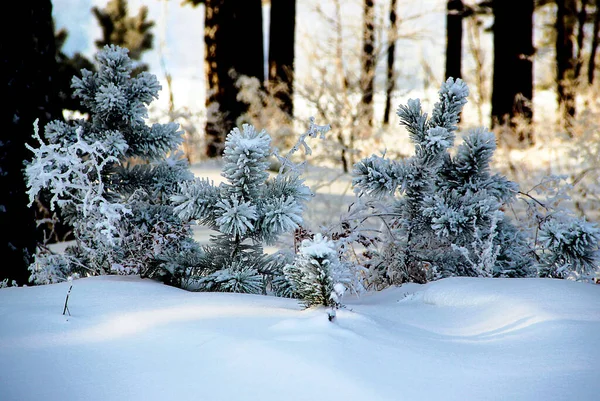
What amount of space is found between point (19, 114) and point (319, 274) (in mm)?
2140

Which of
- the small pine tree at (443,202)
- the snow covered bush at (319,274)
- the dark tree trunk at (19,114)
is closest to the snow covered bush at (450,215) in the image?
the small pine tree at (443,202)

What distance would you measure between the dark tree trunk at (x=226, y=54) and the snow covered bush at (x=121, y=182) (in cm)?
631

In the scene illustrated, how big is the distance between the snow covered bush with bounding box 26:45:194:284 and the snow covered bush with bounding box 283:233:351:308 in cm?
83

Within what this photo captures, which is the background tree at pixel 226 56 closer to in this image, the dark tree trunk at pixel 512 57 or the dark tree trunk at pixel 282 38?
the dark tree trunk at pixel 282 38

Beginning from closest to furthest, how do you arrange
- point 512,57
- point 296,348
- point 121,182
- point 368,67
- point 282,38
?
point 296,348 → point 121,182 → point 282,38 → point 512,57 → point 368,67

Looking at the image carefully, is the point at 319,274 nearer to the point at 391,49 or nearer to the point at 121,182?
the point at 121,182

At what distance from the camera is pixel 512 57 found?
38.5 feet

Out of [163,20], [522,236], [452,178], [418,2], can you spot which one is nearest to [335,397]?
[452,178]

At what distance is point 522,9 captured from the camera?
11.4 meters

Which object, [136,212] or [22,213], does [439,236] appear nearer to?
[136,212]

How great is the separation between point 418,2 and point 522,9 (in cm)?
888

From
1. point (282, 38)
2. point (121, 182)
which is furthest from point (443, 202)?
point (282, 38)

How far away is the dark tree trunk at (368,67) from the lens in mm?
9435

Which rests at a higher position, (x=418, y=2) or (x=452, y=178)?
(x=418, y=2)
